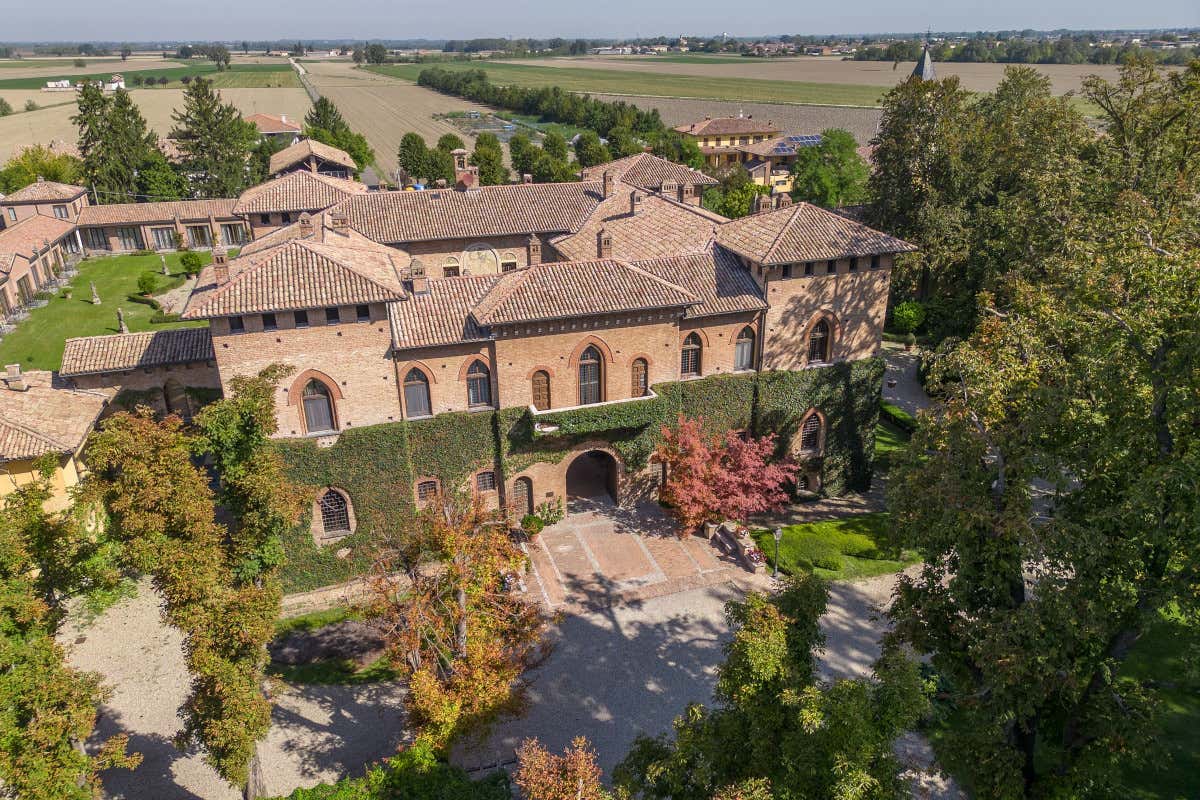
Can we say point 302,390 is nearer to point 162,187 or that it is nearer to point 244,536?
point 244,536

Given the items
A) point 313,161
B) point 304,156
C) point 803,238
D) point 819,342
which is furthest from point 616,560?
point 304,156

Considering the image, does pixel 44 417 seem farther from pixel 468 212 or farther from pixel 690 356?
pixel 690 356

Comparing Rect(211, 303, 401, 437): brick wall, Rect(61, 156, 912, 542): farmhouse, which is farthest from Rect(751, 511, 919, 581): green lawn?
Rect(211, 303, 401, 437): brick wall

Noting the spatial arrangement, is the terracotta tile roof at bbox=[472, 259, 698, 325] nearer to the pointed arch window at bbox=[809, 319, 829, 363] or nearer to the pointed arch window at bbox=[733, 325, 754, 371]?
the pointed arch window at bbox=[733, 325, 754, 371]

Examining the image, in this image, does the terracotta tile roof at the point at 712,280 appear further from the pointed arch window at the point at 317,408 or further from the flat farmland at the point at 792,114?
the flat farmland at the point at 792,114

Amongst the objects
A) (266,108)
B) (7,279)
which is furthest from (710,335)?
(266,108)

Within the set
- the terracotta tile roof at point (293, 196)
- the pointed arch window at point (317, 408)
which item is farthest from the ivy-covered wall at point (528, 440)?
the terracotta tile roof at point (293, 196)
